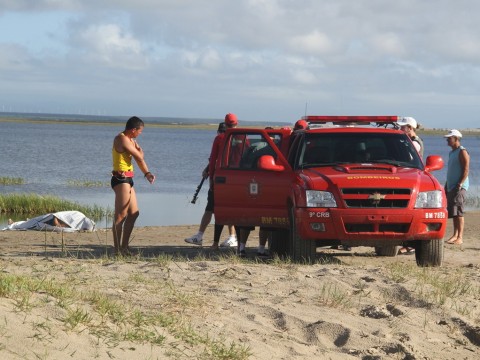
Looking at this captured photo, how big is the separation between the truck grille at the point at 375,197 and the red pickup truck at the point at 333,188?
0.4 inches

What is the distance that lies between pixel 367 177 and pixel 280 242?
2.18 m

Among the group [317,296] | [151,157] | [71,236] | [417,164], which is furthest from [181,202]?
[151,157]

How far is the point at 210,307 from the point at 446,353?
6.11 ft

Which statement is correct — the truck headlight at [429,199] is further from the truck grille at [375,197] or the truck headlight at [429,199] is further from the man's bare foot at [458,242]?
the man's bare foot at [458,242]

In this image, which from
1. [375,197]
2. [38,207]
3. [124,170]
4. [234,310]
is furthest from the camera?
[38,207]

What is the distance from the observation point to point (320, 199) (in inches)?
439

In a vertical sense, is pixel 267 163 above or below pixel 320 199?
above

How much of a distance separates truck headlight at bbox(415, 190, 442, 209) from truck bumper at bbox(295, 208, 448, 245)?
7 cm

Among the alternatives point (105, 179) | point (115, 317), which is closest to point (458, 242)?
point (115, 317)

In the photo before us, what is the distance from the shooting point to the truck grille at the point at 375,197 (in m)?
11.1

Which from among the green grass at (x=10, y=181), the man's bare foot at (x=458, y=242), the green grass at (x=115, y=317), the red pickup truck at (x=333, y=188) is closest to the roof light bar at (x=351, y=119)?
the red pickup truck at (x=333, y=188)

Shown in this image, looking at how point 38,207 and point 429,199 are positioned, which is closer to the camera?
point 429,199

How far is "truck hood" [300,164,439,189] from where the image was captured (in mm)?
11086

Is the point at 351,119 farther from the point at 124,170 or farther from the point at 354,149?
the point at 124,170
